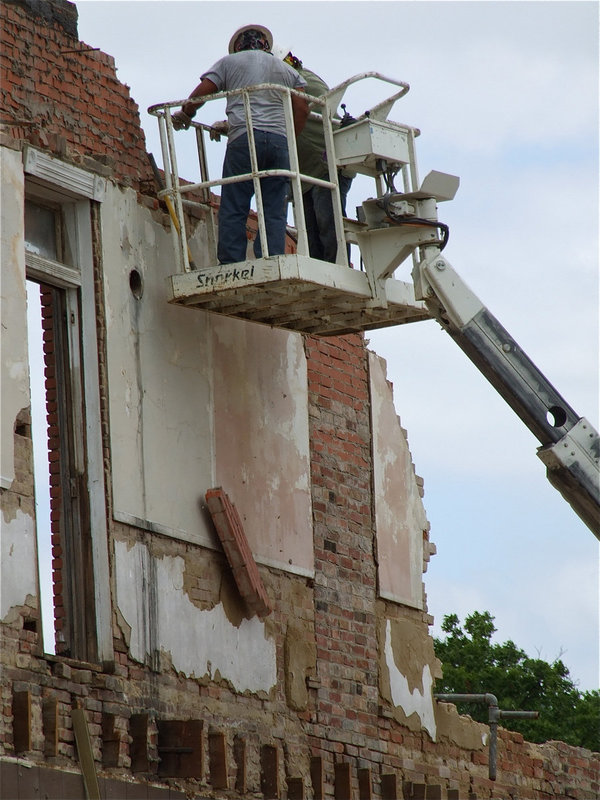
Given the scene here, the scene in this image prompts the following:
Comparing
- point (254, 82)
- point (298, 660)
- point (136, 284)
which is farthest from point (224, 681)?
point (254, 82)

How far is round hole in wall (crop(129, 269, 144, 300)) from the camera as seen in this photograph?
12531 millimetres

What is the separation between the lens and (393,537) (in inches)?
600

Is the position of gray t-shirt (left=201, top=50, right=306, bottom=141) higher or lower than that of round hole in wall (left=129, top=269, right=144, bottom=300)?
higher

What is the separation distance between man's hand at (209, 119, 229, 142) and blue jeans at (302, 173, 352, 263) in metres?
0.82

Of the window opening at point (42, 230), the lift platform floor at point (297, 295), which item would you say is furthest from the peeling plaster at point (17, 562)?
the lift platform floor at point (297, 295)

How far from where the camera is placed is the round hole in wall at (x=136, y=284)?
1253cm

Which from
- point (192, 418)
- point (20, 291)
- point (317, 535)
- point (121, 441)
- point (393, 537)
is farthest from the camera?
point (393, 537)

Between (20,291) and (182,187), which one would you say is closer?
(20,291)

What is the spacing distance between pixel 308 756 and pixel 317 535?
1.81m

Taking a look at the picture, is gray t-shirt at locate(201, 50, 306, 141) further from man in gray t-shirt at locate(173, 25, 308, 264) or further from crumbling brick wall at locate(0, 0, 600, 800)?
crumbling brick wall at locate(0, 0, 600, 800)

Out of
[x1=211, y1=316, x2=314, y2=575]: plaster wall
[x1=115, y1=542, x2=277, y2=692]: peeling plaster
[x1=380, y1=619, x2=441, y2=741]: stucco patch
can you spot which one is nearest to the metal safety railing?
[x1=211, y1=316, x2=314, y2=575]: plaster wall

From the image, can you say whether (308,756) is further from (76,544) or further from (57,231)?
(57,231)

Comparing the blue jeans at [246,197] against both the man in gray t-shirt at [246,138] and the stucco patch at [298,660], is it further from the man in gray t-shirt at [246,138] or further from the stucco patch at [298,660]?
the stucco patch at [298,660]

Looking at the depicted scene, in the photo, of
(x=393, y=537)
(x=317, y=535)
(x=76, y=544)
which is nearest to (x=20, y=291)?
(x=76, y=544)
